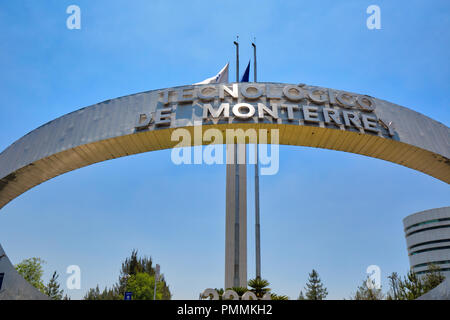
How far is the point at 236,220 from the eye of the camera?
15.2 m

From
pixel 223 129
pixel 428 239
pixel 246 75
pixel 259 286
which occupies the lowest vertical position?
pixel 259 286

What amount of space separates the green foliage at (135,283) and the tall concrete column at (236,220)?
3409 centimetres

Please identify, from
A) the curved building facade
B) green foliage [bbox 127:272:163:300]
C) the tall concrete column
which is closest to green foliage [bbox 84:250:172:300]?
green foliage [bbox 127:272:163:300]

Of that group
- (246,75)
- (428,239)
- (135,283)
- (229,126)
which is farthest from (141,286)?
(428,239)

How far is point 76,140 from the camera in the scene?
9906 millimetres

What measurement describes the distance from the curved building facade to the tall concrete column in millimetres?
63784

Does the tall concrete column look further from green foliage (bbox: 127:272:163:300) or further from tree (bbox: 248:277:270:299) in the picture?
green foliage (bbox: 127:272:163:300)

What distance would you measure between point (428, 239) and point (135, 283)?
59.1 m

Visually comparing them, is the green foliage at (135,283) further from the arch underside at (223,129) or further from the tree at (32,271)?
the arch underside at (223,129)

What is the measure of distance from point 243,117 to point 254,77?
9.78 meters

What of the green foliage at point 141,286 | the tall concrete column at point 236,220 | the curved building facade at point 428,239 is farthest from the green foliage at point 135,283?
the curved building facade at point 428,239

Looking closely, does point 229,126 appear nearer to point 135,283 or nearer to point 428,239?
point 135,283
